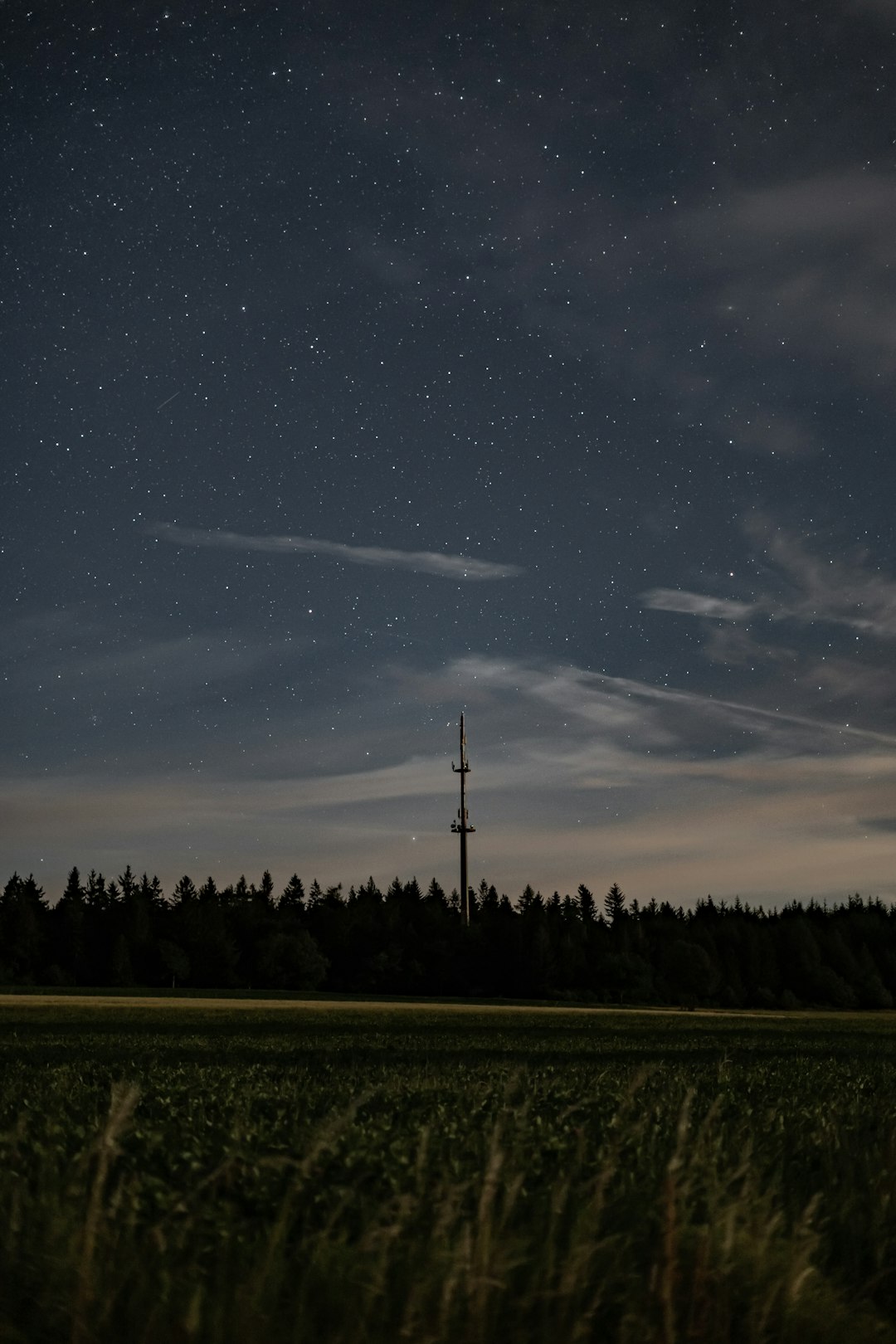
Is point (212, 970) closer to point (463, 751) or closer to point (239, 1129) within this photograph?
point (463, 751)

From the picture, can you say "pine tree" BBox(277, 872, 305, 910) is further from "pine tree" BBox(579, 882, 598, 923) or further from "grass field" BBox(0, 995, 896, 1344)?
"grass field" BBox(0, 995, 896, 1344)

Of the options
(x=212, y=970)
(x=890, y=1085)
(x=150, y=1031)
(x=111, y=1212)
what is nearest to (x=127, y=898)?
(x=212, y=970)

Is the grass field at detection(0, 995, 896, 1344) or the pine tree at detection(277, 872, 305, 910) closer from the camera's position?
the grass field at detection(0, 995, 896, 1344)

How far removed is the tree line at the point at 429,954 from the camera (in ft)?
411

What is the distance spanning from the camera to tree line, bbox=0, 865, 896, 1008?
125 metres

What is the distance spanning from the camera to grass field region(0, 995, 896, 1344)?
5703 mm

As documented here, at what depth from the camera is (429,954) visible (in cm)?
13088

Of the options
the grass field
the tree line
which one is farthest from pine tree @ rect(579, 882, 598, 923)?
the grass field

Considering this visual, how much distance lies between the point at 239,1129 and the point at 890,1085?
1218 cm

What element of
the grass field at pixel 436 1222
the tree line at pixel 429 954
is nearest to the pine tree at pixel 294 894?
Answer: the tree line at pixel 429 954

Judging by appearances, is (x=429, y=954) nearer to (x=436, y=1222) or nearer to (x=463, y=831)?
(x=463, y=831)

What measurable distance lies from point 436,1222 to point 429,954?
12736 cm

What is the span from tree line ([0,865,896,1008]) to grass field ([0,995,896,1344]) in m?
108

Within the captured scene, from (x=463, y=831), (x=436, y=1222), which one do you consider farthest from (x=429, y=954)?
(x=436, y=1222)
